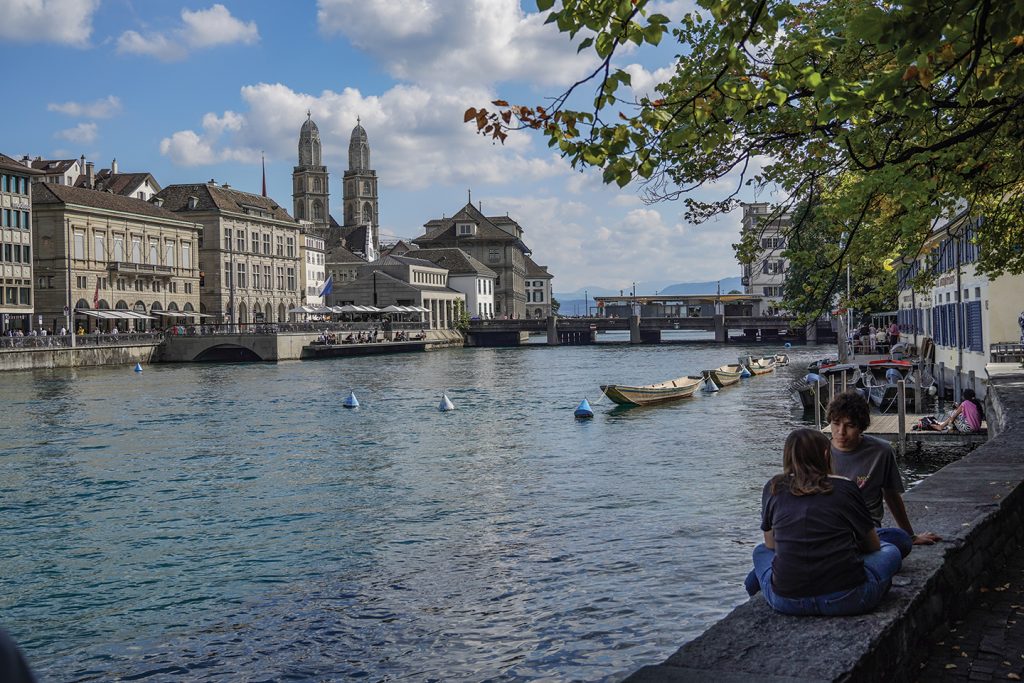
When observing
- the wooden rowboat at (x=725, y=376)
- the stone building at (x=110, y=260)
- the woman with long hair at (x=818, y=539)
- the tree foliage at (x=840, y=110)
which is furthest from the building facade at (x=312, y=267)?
the woman with long hair at (x=818, y=539)

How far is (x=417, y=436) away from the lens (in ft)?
109

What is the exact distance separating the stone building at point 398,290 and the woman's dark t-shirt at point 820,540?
116463 mm

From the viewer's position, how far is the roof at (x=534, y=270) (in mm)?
195500

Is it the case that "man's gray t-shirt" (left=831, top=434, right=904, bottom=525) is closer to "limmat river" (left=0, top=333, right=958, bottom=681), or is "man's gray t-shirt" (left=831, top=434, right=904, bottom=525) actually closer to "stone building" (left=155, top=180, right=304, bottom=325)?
"limmat river" (left=0, top=333, right=958, bottom=681)

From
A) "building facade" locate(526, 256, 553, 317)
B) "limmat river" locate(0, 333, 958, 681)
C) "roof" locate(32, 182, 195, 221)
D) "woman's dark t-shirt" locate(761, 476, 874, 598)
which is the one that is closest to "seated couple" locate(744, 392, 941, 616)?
"woman's dark t-shirt" locate(761, 476, 874, 598)

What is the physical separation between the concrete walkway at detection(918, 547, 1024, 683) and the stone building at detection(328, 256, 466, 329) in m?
115

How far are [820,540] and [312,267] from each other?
5529 inches

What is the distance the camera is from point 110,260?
3725 inches

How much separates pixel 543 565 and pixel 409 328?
104463 mm

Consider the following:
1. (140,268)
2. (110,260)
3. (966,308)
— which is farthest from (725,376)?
(140,268)

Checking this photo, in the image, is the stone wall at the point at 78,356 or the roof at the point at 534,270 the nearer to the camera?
the stone wall at the point at 78,356

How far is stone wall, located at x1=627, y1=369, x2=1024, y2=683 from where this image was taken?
6.02 meters

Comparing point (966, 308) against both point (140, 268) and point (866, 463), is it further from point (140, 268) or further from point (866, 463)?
point (140, 268)

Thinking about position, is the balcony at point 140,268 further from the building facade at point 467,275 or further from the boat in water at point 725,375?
the boat in water at point 725,375
